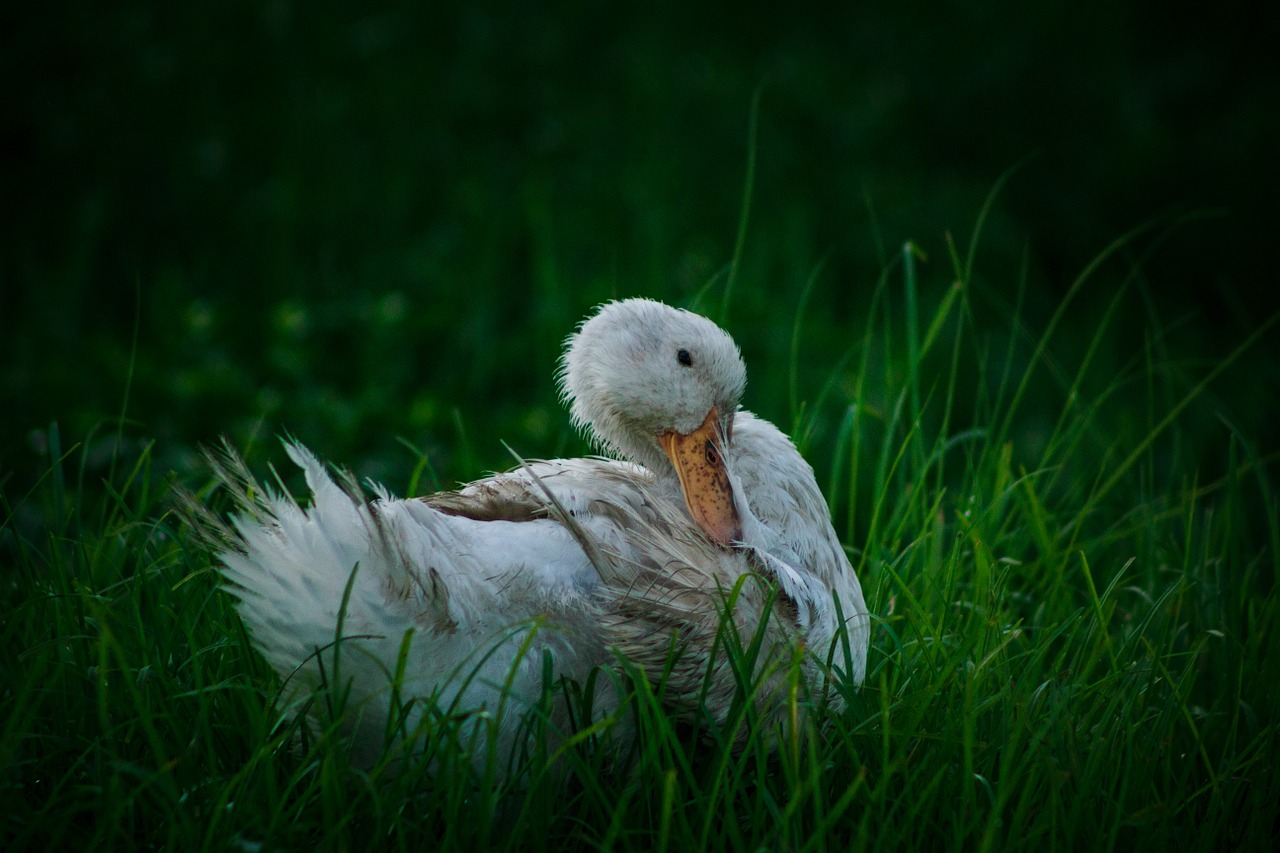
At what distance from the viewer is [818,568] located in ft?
8.03

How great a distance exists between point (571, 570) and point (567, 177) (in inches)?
185

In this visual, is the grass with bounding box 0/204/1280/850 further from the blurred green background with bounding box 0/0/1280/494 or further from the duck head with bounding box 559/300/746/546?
the blurred green background with bounding box 0/0/1280/494

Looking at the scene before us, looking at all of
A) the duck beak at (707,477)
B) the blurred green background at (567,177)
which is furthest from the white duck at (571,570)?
the blurred green background at (567,177)

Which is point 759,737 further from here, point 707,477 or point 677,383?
point 677,383

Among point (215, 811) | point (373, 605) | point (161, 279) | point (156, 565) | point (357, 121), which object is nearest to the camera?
point (215, 811)

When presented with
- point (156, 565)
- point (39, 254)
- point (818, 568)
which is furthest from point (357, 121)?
point (818, 568)

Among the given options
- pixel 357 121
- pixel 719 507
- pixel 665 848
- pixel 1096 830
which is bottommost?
pixel 1096 830

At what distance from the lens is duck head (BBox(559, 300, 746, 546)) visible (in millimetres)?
2455

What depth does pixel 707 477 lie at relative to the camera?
246 cm

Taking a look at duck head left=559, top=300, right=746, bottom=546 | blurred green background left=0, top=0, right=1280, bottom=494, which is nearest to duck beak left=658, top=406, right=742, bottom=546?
duck head left=559, top=300, right=746, bottom=546

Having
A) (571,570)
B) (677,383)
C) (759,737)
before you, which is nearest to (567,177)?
(677,383)

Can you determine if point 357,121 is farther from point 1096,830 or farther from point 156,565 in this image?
point 1096,830

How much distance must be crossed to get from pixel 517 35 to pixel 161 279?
2802 millimetres

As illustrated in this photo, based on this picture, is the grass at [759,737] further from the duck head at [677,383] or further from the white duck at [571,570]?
the duck head at [677,383]
